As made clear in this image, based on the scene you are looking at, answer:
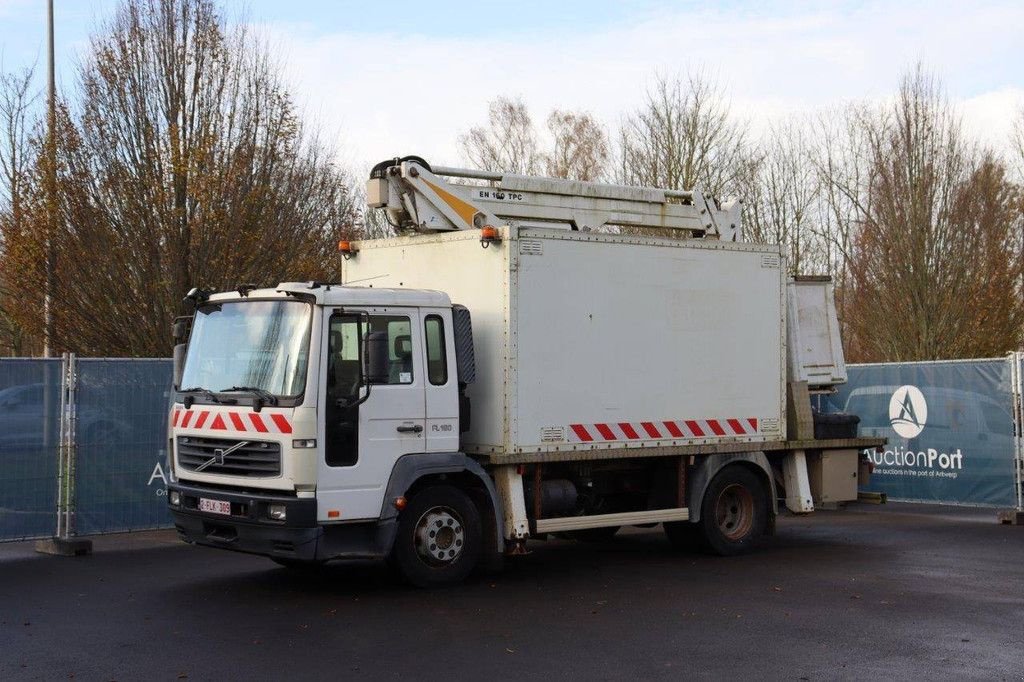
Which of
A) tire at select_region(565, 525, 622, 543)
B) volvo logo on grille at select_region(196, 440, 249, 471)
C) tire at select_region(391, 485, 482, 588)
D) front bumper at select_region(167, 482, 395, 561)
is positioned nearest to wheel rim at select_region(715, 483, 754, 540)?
tire at select_region(565, 525, 622, 543)

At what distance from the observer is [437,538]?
11.0m

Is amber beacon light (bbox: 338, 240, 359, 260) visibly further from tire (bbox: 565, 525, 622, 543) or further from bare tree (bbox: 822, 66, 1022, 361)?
bare tree (bbox: 822, 66, 1022, 361)

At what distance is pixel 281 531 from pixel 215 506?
2.65 feet

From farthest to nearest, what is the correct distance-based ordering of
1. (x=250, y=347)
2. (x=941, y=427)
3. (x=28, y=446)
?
(x=941, y=427), (x=28, y=446), (x=250, y=347)

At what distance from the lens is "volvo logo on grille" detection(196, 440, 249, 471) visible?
34.4 feet

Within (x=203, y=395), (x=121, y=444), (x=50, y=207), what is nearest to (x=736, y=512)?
(x=203, y=395)

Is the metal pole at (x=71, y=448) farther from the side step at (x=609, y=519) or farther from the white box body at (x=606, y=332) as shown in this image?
the side step at (x=609, y=519)

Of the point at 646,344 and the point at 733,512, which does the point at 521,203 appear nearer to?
the point at 646,344

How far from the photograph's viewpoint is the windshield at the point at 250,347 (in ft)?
34.3

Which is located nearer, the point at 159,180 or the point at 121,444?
the point at 121,444

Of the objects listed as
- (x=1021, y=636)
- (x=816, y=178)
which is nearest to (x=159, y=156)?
(x=1021, y=636)

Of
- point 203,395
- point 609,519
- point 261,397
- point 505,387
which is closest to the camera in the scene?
point 261,397

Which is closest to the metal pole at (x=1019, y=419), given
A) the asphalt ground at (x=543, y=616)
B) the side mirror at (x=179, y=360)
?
the asphalt ground at (x=543, y=616)

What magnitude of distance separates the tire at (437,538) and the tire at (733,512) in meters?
2.96
